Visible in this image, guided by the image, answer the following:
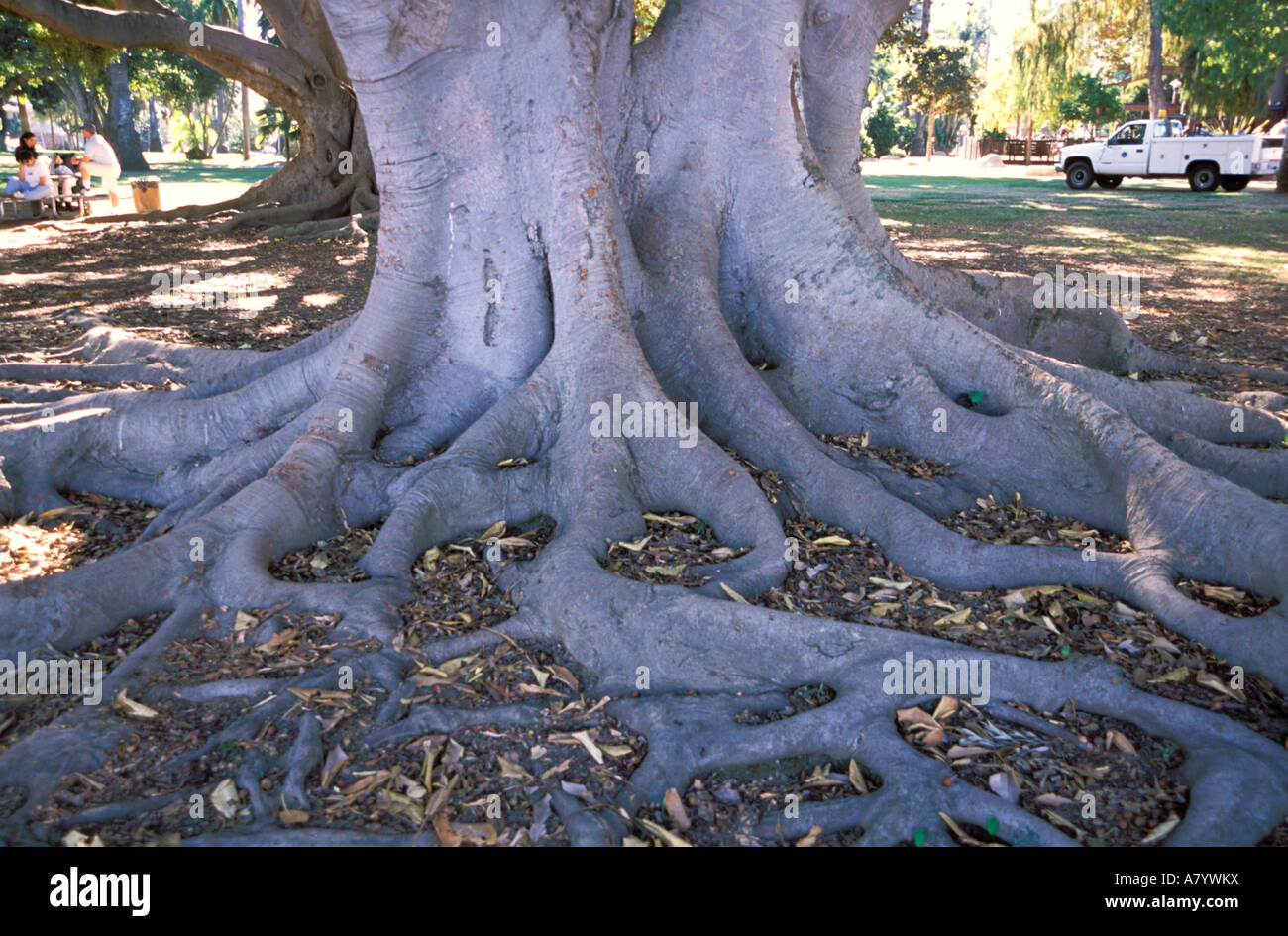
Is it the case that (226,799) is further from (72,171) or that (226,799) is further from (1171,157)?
(1171,157)

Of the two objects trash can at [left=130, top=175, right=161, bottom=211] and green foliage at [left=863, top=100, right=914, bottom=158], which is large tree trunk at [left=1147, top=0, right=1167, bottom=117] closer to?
green foliage at [left=863, top=100, right=914, bottom=158]

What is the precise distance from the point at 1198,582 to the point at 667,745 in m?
2.38

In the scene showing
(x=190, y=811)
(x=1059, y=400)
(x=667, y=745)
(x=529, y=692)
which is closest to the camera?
(x=190, y=811)

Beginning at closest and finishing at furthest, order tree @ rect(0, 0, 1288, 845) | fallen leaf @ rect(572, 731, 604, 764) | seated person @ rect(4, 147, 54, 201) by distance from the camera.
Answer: fallen leaf @ rect(572, 731, 604, 764) → tree @ rect(0, 0, 1288, 845) → seated person @ rect(4, 147, 54, 201)

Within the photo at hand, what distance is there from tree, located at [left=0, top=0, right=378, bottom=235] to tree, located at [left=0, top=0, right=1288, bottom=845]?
31.4ft

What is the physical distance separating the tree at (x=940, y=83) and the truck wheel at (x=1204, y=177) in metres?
19.9

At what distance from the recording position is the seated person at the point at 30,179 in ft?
51.6

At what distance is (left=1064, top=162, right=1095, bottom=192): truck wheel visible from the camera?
27.8 m

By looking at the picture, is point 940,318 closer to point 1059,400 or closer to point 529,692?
point 1059,400

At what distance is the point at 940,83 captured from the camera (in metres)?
43.8

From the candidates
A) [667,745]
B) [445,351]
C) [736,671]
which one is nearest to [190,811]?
[667,745]

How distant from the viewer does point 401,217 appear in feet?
15.6

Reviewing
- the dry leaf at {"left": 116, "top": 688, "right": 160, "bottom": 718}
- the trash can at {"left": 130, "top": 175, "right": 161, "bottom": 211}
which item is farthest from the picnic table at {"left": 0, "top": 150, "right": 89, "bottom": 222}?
the dry leaf at {"left": 116, "top": 688, "right": 160, "bottom": 718}

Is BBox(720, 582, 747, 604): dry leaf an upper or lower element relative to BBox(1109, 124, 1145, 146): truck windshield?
lower
